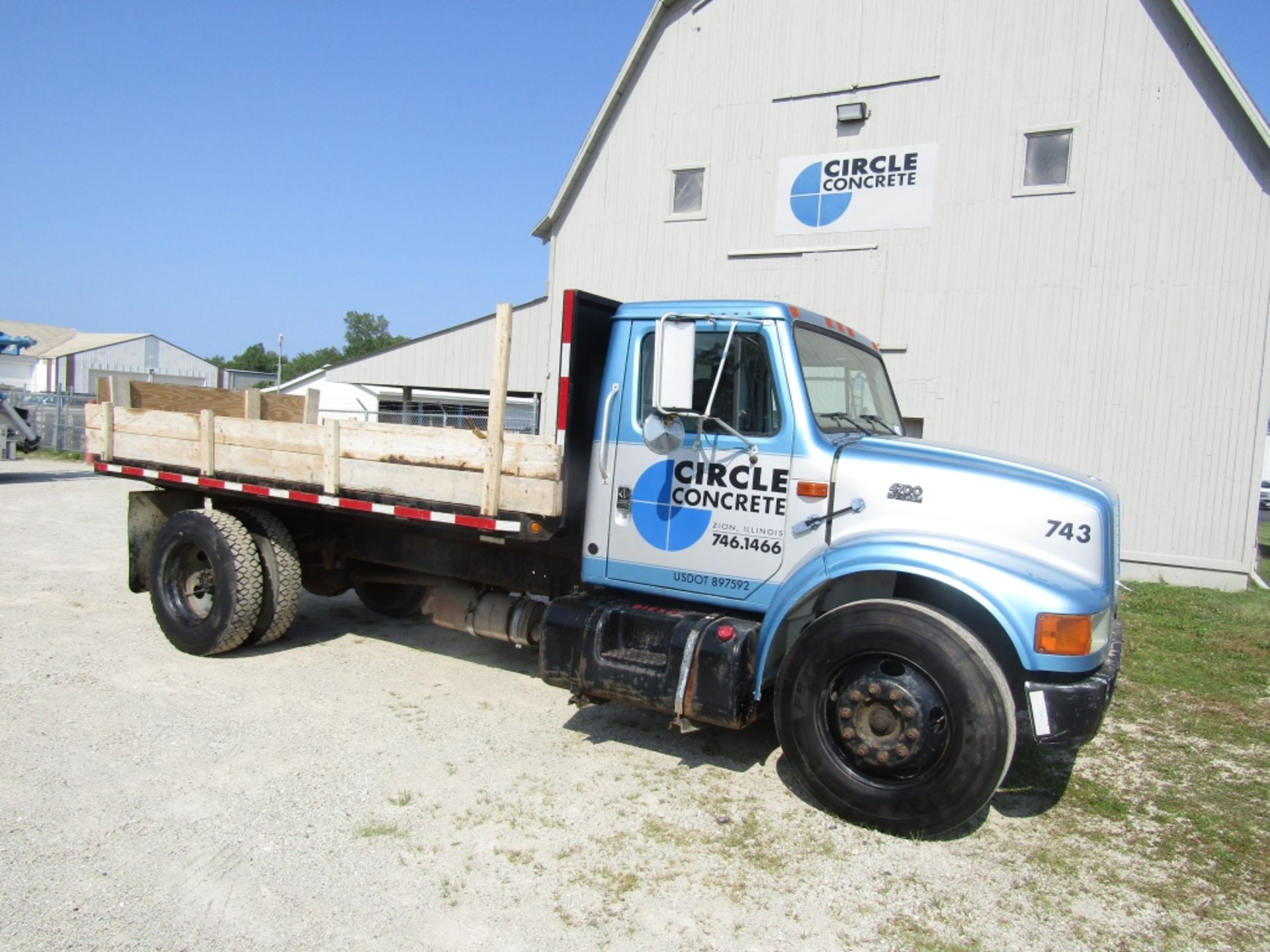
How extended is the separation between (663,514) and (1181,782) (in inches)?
127

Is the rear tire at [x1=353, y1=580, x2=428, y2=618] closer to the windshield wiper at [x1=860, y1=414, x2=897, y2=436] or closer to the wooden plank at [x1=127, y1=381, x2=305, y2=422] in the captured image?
the wooden plank at [x1=127, y1=381, x2=305, y2=422]

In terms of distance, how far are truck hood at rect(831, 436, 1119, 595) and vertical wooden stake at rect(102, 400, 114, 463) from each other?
589 centimetres

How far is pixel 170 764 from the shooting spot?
4.55 meters

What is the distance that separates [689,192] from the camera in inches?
542

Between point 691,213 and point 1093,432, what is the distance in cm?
659

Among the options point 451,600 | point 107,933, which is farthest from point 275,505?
point 107,933

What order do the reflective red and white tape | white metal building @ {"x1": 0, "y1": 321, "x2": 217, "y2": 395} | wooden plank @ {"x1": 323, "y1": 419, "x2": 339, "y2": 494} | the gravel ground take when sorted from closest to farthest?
1. the gravel ground
2. the reflective red and white tape
3. wooden plank @ {"x1": 323, "y1": 419, "x2": 339, "y2": 494}
4. white metal building @ {"x1": 0, "y1": 321, "x2": 217, "y2": 395}

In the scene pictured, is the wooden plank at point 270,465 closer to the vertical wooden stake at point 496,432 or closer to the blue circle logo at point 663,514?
the vertical wooden stake at point 496,432

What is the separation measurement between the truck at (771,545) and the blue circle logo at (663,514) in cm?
1

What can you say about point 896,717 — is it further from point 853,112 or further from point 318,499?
point 853,112

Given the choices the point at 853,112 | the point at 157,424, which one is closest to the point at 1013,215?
the point at 853,112

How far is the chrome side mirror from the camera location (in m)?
4.53

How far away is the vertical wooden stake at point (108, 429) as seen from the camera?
7.05 metres

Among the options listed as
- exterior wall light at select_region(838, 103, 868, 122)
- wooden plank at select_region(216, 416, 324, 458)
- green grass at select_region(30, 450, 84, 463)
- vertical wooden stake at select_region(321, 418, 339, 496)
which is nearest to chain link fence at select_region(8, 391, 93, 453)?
green grass at select_region(30, 450, 84, 463)
